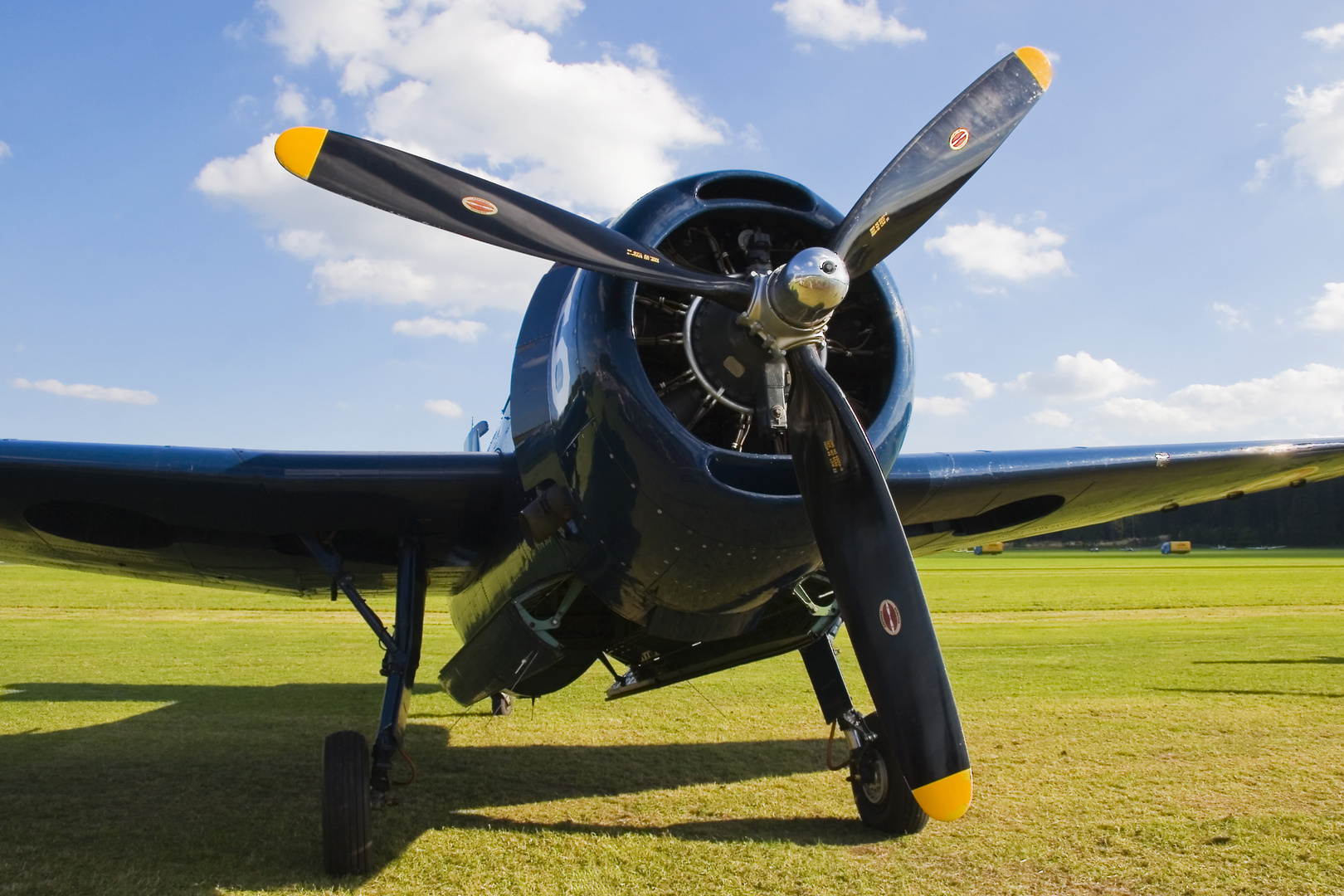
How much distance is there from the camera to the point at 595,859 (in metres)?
5.30

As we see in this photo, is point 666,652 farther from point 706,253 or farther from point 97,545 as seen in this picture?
point 97,545

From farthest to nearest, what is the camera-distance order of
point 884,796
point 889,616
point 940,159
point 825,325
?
point 884,796
point 940,159
point 889,616
point 825,325

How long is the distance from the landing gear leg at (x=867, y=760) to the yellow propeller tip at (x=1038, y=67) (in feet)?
12.2

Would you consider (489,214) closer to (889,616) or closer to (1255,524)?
(889,616)

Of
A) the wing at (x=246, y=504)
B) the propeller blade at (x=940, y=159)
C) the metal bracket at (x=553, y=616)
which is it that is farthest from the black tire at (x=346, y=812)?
the propeller blade at (x=940, y=159)

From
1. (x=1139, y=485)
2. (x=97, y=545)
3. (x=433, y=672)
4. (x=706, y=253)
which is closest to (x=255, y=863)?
(x=97, y=545)

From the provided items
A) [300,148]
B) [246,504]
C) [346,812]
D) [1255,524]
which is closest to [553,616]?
[346,812]

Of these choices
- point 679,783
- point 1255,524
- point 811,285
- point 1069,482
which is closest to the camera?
point 811,285

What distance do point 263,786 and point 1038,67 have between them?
7.12 meters

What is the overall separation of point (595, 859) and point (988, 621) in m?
18.7

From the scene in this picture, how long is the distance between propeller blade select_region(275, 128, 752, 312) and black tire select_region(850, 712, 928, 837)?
301 centimetres

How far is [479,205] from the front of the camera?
4477mm

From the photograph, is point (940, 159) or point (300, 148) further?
point (940, 159)

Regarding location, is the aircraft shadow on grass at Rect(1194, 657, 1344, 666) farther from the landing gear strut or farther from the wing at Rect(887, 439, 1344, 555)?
the landing gear strut
